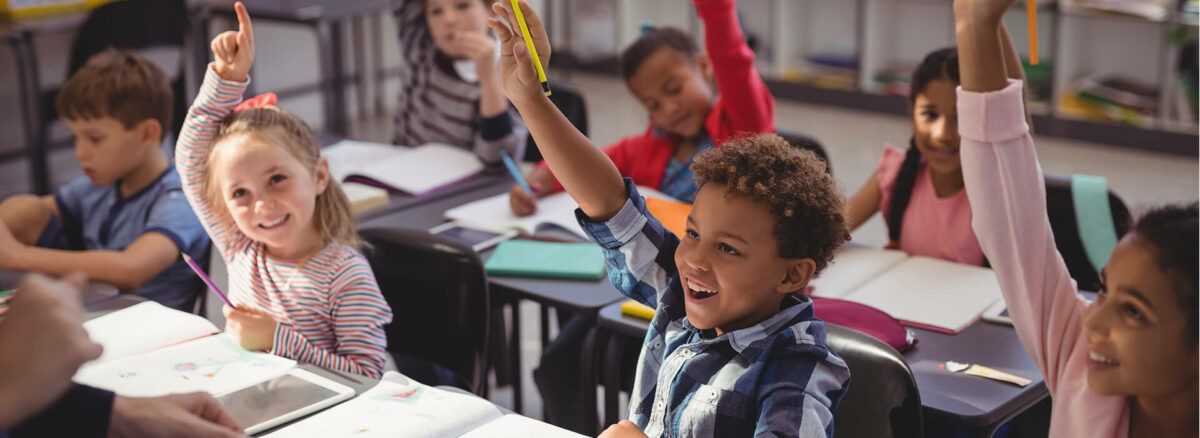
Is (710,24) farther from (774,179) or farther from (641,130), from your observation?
(641,130)

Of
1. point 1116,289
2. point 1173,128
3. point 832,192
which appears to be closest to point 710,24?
point 832,192

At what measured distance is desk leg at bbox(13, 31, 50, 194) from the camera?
4.09 m

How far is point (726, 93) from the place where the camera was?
7.80ft

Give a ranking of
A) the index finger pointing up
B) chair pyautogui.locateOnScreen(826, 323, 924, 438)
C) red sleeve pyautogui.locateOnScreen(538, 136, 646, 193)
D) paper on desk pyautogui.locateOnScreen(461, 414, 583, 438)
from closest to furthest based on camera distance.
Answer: paper on desk pyautogui.locateOnScreen(461, 414, 583, 438) → chair pyautogui.locateOnScreen(826, 323, 924, 438) → the index finger pointing up → red sleeve pyautogui.locateOnScreen(538, 136, 646, 193)

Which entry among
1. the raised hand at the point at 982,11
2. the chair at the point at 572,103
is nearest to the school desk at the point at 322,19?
the chair at the point at 572,103

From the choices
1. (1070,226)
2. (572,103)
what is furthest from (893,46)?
(1070,226)

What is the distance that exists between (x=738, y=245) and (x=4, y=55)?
Result: 4.05m

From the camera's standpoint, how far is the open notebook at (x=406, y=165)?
2.66 metres

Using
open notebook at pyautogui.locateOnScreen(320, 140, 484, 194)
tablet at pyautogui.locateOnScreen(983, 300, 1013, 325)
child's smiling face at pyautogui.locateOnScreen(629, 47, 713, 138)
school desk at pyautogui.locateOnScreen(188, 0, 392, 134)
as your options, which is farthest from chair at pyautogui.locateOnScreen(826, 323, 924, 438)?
school desk at pyautogui.locateOnScreen(188, 0, 392, 134)

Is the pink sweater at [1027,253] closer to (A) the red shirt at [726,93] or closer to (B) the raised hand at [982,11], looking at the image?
(B) the raised hand at [982,11]

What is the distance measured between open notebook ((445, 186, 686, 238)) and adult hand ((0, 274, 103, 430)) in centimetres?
152

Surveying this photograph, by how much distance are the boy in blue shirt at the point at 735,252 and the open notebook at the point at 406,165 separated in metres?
1.42

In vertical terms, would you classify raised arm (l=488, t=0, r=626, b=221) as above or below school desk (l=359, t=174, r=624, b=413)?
above

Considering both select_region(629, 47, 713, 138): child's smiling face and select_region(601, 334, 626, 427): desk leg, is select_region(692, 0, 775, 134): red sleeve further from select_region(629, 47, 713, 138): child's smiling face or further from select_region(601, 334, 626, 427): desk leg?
select_region(601, 334, 626, 427): desk leg
